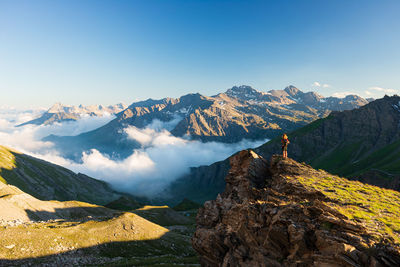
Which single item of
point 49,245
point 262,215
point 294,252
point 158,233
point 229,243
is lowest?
point 158,233

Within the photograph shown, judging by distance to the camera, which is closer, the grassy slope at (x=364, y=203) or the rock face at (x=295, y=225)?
the rock face at (x=295, y=225)

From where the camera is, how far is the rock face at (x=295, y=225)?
19.9m

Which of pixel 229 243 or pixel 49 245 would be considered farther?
pixel 49 245

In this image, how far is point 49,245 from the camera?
212 ft

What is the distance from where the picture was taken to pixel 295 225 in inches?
968

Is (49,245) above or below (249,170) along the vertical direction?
below

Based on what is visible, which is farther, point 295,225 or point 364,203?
point 364,203

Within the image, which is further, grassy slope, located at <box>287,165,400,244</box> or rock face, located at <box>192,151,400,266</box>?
grassy slope, located at <box>287,165,400,244</box>

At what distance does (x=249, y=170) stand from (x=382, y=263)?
27430mm

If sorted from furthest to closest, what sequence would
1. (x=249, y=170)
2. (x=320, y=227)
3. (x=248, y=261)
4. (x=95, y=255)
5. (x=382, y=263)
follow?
1. (x=95, y=255)
2. (x=249, y=170)
3. (x=248, y=261)
4. (x=320, y=227)
5. (x=382, y=263)

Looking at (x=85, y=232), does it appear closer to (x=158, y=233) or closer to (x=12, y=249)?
(x=12, y=249)

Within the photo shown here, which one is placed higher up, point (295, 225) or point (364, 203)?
point (364, 203)

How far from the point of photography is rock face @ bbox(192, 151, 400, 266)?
1986 centimetres

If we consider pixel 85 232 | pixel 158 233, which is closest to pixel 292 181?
pixel 85 232
